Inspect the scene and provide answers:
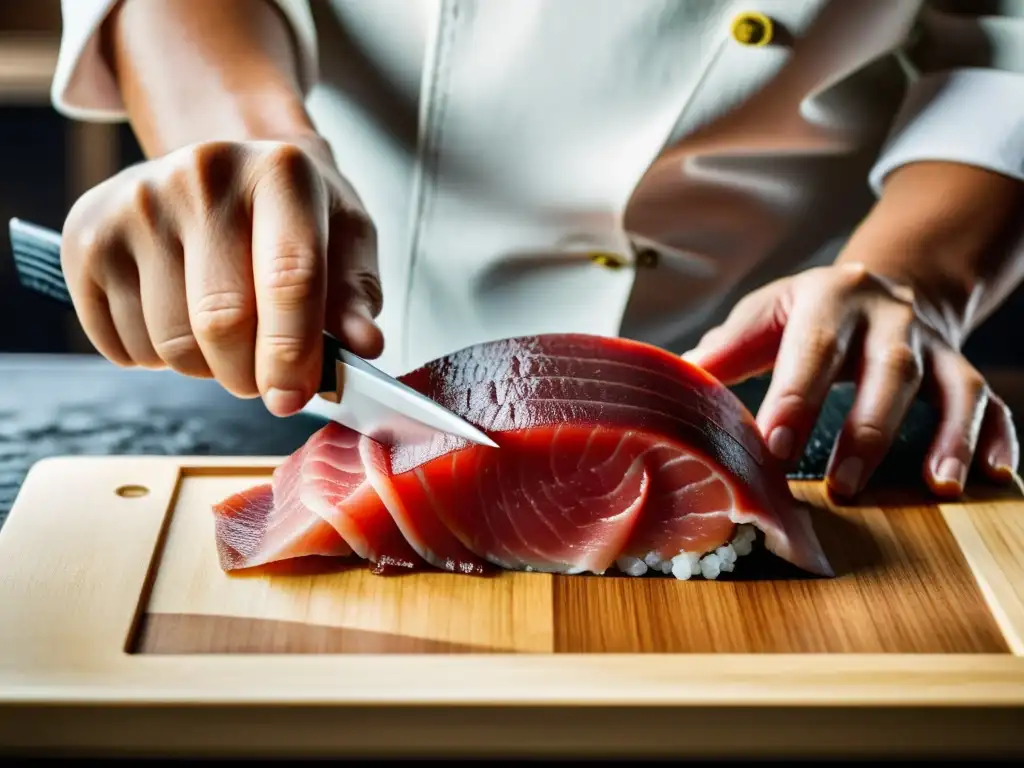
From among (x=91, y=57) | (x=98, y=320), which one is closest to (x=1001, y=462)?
(x=98, y=320)

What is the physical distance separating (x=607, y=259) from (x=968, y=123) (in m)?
0.65

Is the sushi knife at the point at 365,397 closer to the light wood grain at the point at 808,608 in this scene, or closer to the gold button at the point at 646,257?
the light wood grain at the point at 808,608

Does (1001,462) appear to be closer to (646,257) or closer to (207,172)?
(646,257)

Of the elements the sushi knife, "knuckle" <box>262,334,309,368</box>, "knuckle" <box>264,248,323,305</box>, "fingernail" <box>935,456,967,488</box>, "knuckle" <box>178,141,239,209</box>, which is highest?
"knuckle" <box>178,141,239,209</box>

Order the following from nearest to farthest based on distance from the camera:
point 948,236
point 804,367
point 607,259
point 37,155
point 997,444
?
point 804,367
point 997,444
point 948,236
point 607,259
point 37,155

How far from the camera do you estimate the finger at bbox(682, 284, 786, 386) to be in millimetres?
1861

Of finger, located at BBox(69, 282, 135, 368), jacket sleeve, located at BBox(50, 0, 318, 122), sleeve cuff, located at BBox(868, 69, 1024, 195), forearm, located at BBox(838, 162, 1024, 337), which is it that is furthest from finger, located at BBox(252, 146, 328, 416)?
sleeve cuff, located at BBox(868, 69, 1024, 195)

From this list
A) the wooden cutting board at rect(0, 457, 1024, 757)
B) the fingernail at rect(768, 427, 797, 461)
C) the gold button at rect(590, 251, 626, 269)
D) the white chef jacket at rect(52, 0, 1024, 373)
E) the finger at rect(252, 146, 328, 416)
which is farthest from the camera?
the gold button at rect(590, 251, 626, 269)

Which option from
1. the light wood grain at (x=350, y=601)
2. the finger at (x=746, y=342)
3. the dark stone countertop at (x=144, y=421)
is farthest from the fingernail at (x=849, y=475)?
the light wood grain at (x=350, y=601)

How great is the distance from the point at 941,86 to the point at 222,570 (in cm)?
144

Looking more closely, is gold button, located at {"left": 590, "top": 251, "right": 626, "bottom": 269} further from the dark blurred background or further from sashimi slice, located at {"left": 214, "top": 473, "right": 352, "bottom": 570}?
the dark blurred background

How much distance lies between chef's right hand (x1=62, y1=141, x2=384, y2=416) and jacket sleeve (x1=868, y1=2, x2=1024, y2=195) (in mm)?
1122

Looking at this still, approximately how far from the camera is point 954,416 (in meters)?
1.84

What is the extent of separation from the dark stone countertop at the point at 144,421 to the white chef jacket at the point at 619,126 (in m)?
0.32
